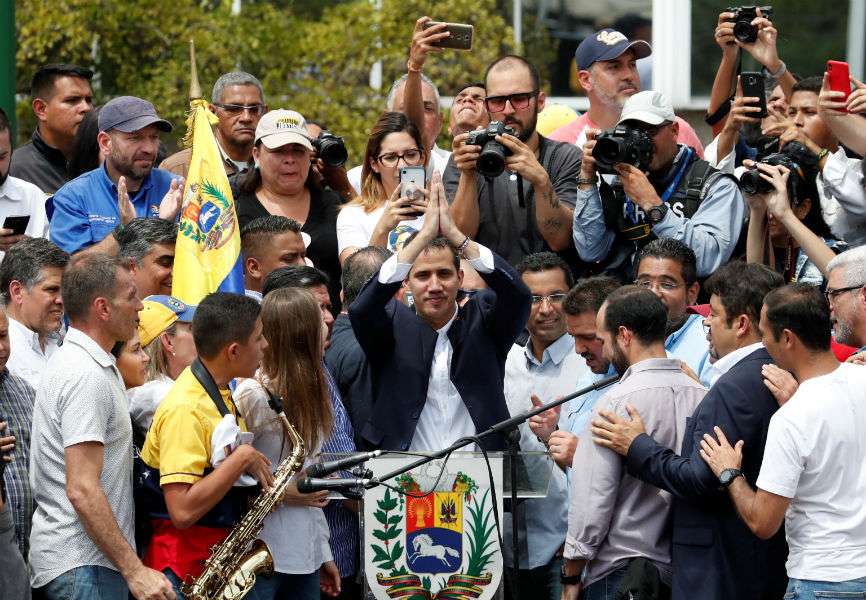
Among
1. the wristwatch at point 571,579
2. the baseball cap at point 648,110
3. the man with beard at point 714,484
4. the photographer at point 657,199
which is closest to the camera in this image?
the man with beard at point 714,484

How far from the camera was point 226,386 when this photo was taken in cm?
662

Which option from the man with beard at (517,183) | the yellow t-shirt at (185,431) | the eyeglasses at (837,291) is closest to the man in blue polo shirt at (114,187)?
the man with beard at (517,183)

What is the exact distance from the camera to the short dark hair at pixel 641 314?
22.4 feet

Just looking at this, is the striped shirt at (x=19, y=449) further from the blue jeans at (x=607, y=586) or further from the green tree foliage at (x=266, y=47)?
the green tree foliage at (x=266, y=47)

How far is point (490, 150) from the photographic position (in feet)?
27.0

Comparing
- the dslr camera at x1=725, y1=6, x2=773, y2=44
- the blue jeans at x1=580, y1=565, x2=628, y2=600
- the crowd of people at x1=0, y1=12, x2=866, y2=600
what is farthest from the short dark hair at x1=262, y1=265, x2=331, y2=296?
the dslr camera at x1=725, y1=6, x2=773, y2=44

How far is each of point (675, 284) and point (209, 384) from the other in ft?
8.52

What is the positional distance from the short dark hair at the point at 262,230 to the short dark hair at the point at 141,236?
0.45 metres

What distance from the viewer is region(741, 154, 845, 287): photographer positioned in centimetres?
785

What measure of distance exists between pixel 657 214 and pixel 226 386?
8.82ft

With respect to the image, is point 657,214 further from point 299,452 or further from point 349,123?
point 349,123

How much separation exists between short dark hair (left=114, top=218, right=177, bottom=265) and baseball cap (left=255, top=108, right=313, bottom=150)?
1029 millimetres

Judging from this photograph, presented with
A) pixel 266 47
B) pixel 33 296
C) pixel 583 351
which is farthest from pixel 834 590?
pixel 266 47

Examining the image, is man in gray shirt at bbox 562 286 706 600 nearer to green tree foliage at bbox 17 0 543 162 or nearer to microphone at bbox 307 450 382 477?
microphone at bbox 307 450 382 477
